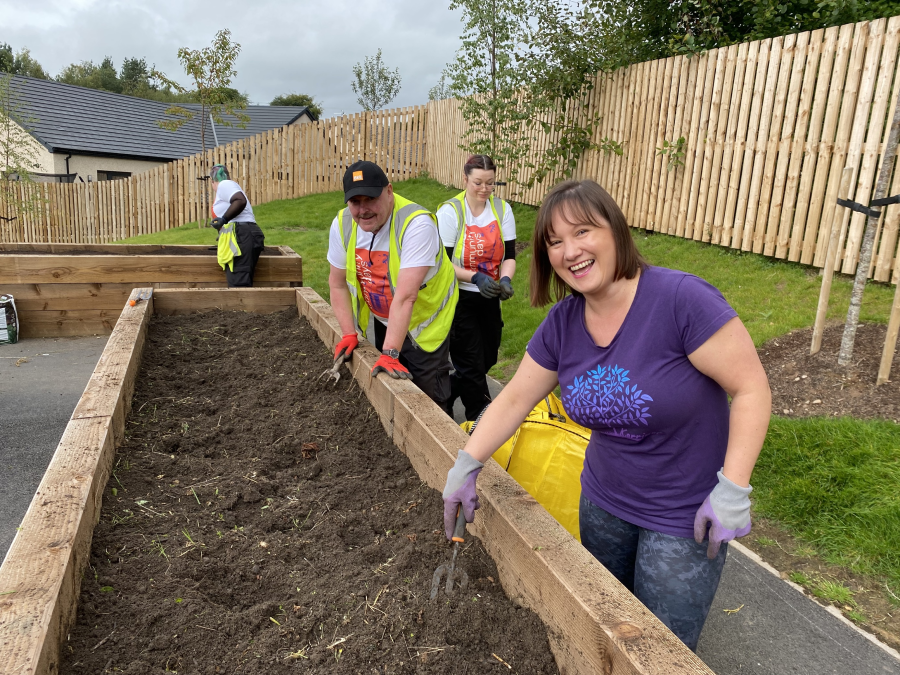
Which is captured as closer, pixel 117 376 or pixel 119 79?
pixel 117 376

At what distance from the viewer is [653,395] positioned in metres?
1.71

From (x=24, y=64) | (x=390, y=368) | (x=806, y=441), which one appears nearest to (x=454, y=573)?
(x=390, y=368)

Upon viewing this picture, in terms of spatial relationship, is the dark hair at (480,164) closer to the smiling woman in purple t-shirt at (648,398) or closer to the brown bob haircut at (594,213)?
the smiling woman in purple t-shirt at (648,398)

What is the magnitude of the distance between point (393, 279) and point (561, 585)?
228 cm

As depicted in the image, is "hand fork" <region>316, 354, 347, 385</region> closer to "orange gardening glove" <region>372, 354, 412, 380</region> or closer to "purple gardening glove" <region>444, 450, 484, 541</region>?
"orange gardening glove" <region>372, 354, 412, 380</region>

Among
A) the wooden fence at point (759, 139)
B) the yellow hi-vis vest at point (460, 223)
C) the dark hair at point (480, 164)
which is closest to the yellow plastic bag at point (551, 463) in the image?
the yellow hi-vis vest at point (460, 223)

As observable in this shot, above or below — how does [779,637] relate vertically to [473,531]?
below

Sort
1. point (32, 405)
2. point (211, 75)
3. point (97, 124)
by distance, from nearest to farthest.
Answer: point (32, 405) → point (211, 75) → point (97, 124)

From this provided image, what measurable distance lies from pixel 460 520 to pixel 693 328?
92 cm

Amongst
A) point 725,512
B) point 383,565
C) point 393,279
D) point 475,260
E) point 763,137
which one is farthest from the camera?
point 763,137

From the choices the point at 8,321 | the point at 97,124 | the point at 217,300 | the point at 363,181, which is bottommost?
the point at 8,321

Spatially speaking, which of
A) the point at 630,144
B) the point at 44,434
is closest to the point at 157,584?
the point at 44,434

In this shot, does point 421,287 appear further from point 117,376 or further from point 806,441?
point 806,441

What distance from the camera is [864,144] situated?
235 inches
